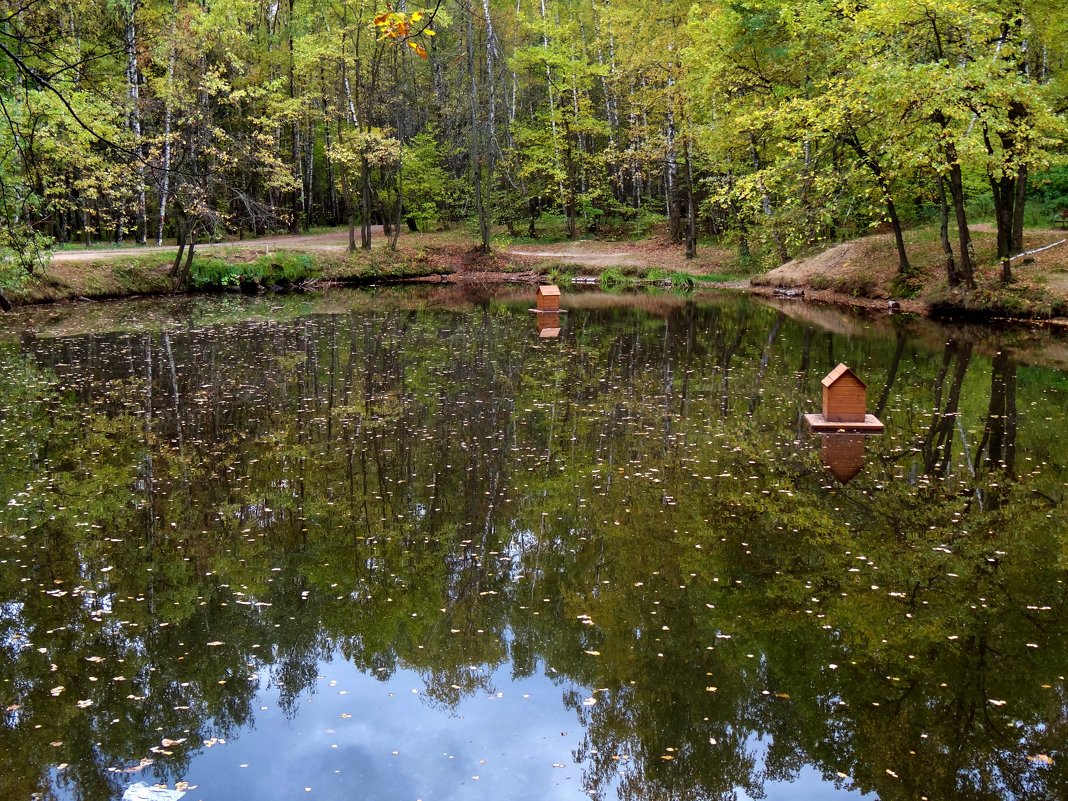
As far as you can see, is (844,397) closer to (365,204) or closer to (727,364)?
(727,364)

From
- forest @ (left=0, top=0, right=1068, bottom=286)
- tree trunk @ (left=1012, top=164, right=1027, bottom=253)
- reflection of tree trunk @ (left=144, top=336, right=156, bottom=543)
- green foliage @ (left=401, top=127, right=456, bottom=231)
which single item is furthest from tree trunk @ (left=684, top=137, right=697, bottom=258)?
reflection of tree trunk @ (left=144, top=336, right=156, bottom=543)

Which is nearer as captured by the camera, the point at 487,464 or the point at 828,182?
the point at 487,464

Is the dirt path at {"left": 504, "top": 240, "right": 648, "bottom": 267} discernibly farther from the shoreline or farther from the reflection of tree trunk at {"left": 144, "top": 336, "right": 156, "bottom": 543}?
the reflection of tree trunk at {"left": 144, "top": 336, "right": 156, "bottom": 543}

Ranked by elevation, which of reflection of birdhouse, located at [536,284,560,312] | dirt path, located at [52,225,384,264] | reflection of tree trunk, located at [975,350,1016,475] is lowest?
reflection of tree trunk, located at [975,350,1016,475]

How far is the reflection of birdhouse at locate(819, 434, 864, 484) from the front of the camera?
10008mm

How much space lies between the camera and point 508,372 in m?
16.4

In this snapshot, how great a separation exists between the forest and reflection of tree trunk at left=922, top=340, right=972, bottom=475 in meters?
5.11

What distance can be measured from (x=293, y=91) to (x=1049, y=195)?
33.1 metres

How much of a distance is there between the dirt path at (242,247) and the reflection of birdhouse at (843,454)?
79.7ft

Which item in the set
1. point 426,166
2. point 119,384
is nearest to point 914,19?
point 119,384

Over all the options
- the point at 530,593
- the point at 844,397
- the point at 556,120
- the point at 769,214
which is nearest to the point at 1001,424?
the point at 844,397

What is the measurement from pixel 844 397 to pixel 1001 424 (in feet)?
7.30

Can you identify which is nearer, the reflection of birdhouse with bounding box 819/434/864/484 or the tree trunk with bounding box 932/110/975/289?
the reflection of birdhouse with bounding box 819/434/864/484

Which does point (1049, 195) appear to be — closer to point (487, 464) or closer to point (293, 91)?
point (487, 464)
